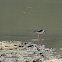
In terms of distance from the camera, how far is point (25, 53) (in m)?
11.6

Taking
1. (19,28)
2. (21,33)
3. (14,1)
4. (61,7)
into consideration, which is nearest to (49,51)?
(21,33)

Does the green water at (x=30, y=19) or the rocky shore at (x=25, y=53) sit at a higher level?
the green water at (x=30, y=19)

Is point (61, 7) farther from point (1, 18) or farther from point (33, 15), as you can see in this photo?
point (1, 18)

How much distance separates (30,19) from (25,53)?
10.8 meters

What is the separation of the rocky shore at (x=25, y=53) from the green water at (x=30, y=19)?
184cm

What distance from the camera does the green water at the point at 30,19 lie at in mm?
16094

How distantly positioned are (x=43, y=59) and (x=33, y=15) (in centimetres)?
1307

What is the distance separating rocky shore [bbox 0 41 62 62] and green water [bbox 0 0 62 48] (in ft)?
6.04

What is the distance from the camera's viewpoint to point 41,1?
30.1 m

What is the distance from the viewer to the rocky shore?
11070mm

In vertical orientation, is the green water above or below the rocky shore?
above

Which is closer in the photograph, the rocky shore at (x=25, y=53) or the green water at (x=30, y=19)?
the rocky shore at (x=25, y=53)

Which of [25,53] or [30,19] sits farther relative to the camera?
[30,19]

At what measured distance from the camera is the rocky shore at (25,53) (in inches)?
436
